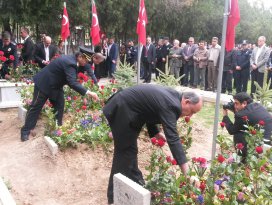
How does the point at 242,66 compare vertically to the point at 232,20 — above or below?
below

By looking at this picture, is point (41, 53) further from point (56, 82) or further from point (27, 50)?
point (56, 82)

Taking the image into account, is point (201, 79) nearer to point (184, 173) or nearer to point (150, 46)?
point (150, 46)

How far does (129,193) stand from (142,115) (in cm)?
73

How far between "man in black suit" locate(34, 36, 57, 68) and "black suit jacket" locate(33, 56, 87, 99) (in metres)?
3.77

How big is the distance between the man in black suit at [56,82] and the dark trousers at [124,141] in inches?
63.5

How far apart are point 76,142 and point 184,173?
238 centimetres

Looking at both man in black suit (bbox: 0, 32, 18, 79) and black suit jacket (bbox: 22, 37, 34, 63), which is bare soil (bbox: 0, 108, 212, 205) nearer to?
man in black suit (bbox: 0, 32, 18, 79)

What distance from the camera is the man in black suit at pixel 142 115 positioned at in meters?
2.99

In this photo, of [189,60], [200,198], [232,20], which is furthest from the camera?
[189,60]

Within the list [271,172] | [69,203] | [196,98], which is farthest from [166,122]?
[69,203]

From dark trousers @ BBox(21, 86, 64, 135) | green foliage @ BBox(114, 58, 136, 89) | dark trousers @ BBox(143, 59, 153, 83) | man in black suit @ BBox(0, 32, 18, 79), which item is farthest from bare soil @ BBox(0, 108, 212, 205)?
dark trousers @ BBox(143, 59, 153, 83)

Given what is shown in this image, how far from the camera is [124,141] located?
361 cm

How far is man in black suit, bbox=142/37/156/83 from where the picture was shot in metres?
13.7

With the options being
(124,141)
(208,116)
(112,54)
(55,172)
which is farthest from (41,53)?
(124,141)
